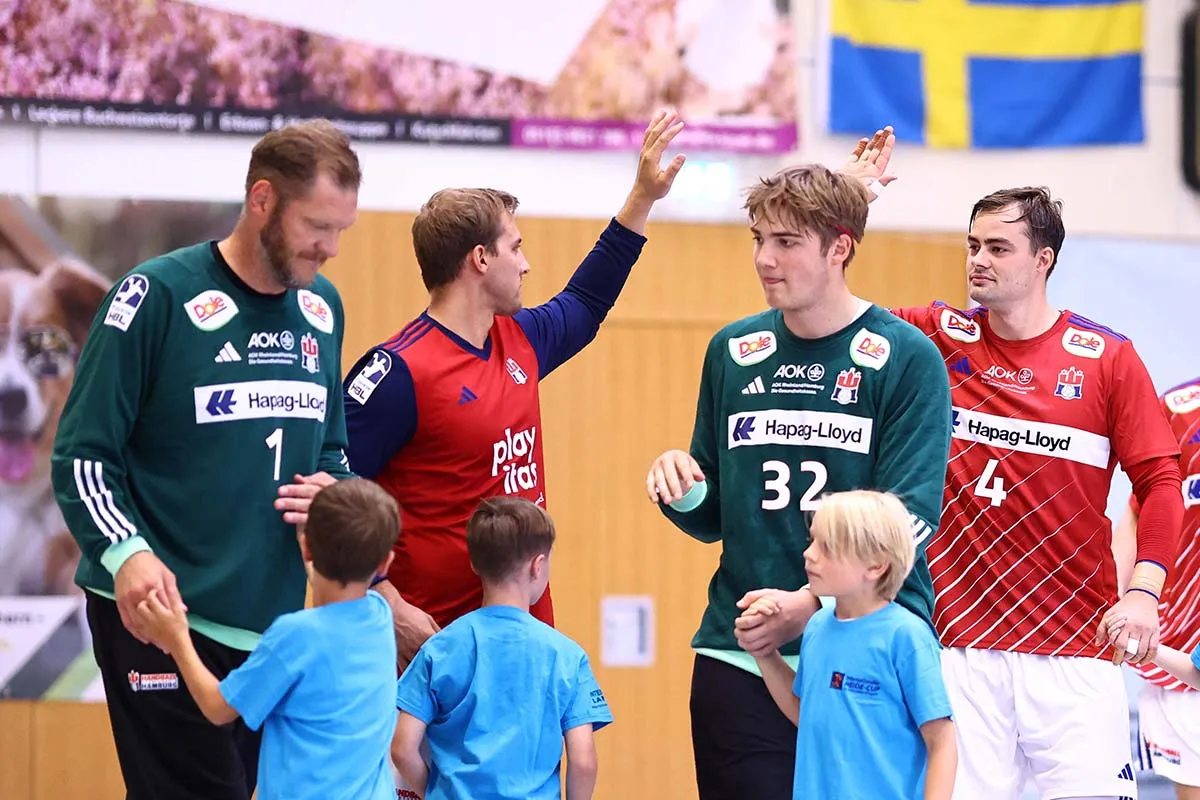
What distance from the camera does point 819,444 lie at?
3.23 metres

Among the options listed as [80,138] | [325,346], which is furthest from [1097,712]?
[80,138]

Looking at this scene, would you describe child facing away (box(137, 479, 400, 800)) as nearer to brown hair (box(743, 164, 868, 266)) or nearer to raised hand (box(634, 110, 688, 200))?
brown hair (box(743, 164, 868, 266))

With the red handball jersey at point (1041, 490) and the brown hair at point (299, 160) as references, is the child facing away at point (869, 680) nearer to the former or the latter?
the red handball jersey at point (1041, 490)

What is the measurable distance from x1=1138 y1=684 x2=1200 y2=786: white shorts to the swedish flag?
129 inches

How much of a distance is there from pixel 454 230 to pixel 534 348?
1.39 ft

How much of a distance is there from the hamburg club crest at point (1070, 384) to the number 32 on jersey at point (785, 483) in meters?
1.19

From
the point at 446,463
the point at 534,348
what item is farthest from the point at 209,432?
the point at 534,348

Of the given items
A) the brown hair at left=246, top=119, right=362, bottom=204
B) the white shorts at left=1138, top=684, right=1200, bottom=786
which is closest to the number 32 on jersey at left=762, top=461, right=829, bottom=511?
the brown hair at left=246, top=119, right=362, bottom=204

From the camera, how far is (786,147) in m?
7.05

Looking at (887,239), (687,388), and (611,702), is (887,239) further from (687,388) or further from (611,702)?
(611,702)

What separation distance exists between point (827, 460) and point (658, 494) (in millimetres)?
406

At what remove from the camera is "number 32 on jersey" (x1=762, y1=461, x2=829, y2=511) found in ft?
10.6

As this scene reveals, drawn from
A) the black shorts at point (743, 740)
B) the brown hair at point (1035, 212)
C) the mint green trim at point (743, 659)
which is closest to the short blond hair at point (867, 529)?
the mint green trim at point (743, 659)

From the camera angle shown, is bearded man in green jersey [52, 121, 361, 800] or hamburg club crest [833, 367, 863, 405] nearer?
bearded man in green jersey [52, 121, 361, 800]
